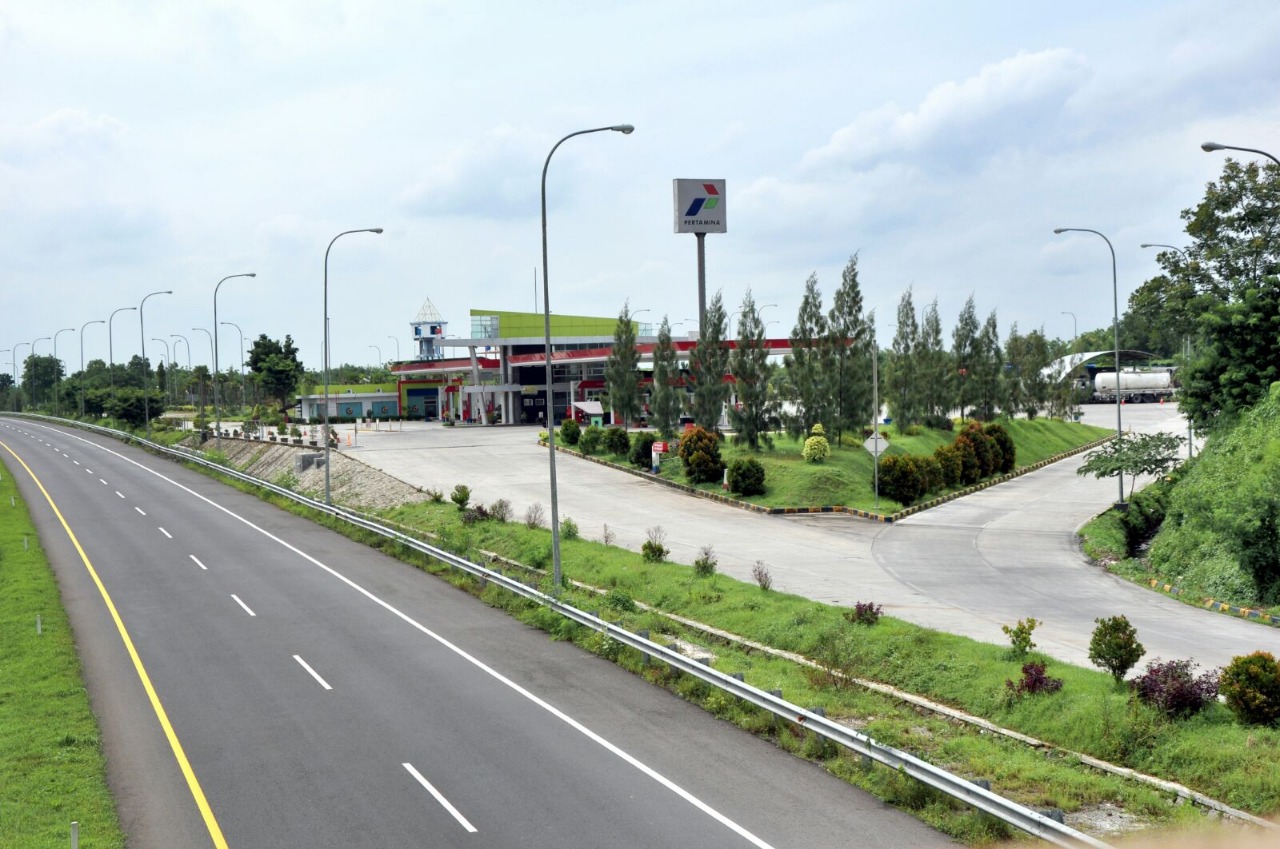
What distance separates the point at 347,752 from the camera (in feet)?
50.5

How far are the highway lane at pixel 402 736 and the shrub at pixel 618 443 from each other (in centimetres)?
2710

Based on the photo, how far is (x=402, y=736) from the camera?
52.7 ft

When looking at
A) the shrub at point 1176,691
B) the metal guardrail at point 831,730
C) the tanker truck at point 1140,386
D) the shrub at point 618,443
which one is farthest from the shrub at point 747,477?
the tanker truck at point 1140,386

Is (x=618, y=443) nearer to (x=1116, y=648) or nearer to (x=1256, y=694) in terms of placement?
(x=1116, y=648)

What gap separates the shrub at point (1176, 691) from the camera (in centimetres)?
1375

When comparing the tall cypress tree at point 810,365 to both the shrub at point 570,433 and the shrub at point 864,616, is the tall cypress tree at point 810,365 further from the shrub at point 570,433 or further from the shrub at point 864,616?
the shrub at point 864,616

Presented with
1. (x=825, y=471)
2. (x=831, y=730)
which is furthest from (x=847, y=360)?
(x=831, y=730)

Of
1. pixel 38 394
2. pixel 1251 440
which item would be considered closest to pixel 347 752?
pixel 1251 440

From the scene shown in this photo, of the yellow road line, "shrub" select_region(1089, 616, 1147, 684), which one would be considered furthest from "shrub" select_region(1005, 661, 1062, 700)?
the yellow road line

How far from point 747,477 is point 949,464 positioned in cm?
1060

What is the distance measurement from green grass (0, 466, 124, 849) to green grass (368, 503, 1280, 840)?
351 inches

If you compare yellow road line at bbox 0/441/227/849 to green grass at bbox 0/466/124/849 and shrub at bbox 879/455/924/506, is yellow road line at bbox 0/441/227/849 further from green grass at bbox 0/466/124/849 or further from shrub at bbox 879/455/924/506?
shrub at bbox 879/455/924/506

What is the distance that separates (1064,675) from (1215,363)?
22.3 m

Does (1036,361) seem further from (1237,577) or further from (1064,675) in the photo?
(1064,675)
